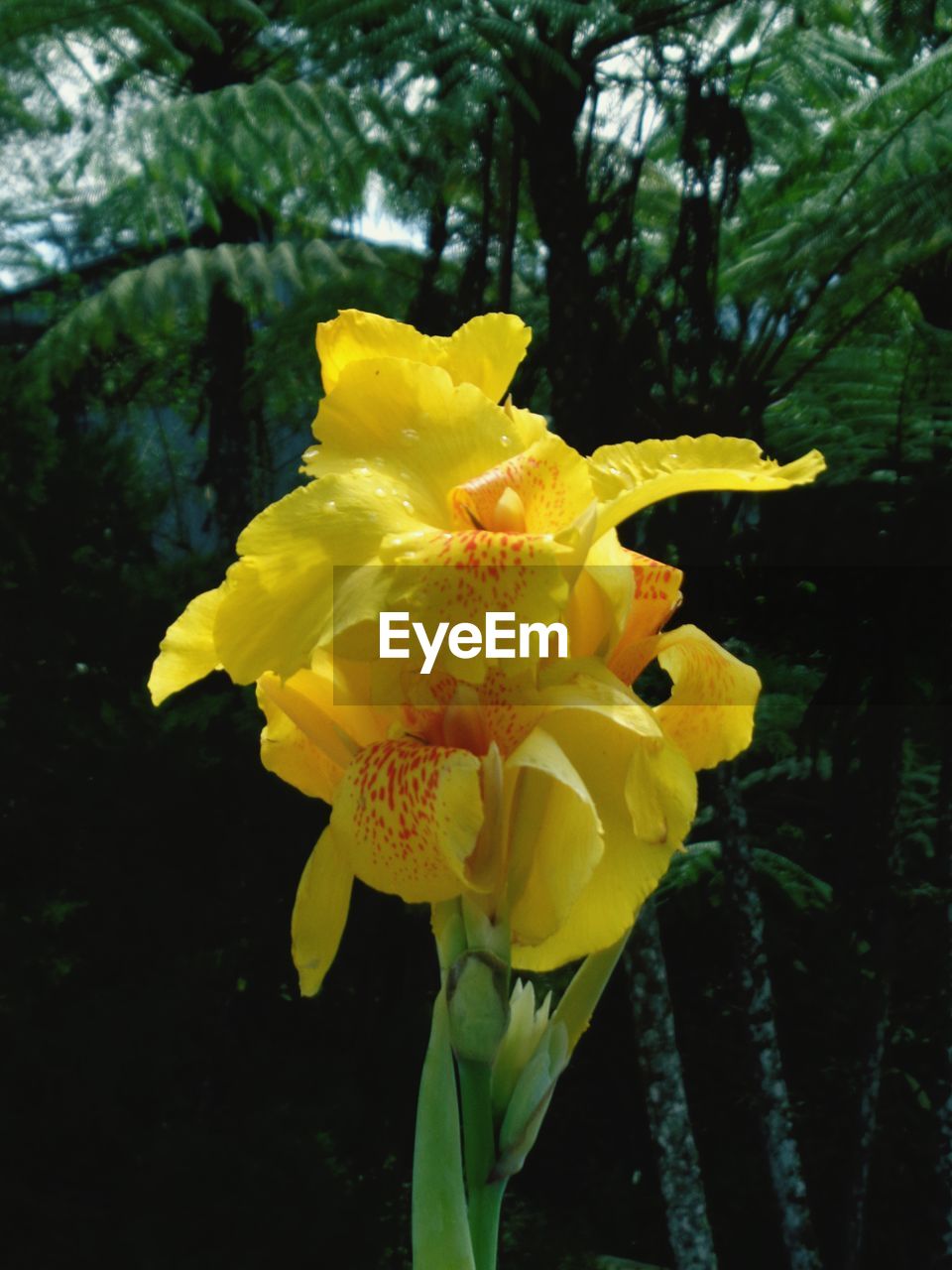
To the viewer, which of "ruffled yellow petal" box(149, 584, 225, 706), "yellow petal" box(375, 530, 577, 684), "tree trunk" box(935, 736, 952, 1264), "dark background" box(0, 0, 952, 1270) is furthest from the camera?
"tree trunk" box(935, 736, 952, 1264)

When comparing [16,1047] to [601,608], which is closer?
[601,608]

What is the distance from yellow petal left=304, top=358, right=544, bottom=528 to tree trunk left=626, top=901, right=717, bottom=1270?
1.78 metres

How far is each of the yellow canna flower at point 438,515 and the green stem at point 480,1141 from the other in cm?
16

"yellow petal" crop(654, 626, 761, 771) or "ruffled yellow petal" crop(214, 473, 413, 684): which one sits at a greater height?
"ruffled yellow petal" crop(214, 473, 413, 684)

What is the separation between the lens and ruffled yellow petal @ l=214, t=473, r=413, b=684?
1.51ft

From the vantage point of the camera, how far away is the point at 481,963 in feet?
1.56

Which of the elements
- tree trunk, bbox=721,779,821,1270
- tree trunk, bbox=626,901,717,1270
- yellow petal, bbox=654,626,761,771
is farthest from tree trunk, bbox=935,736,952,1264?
yellow petal, bbox=654,626,761,771

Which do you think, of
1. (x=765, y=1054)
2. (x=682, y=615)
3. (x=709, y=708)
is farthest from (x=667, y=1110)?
(x=709, y=708)

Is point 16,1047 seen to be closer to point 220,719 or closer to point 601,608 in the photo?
point 220,719

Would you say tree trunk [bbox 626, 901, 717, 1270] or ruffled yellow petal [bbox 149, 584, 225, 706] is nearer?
ruffled yellow petal [bbox 149, 584, 225, 706]

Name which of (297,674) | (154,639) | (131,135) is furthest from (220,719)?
(297,674)

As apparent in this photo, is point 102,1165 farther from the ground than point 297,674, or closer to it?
closer to it

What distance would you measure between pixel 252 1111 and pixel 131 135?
184 centimetres
